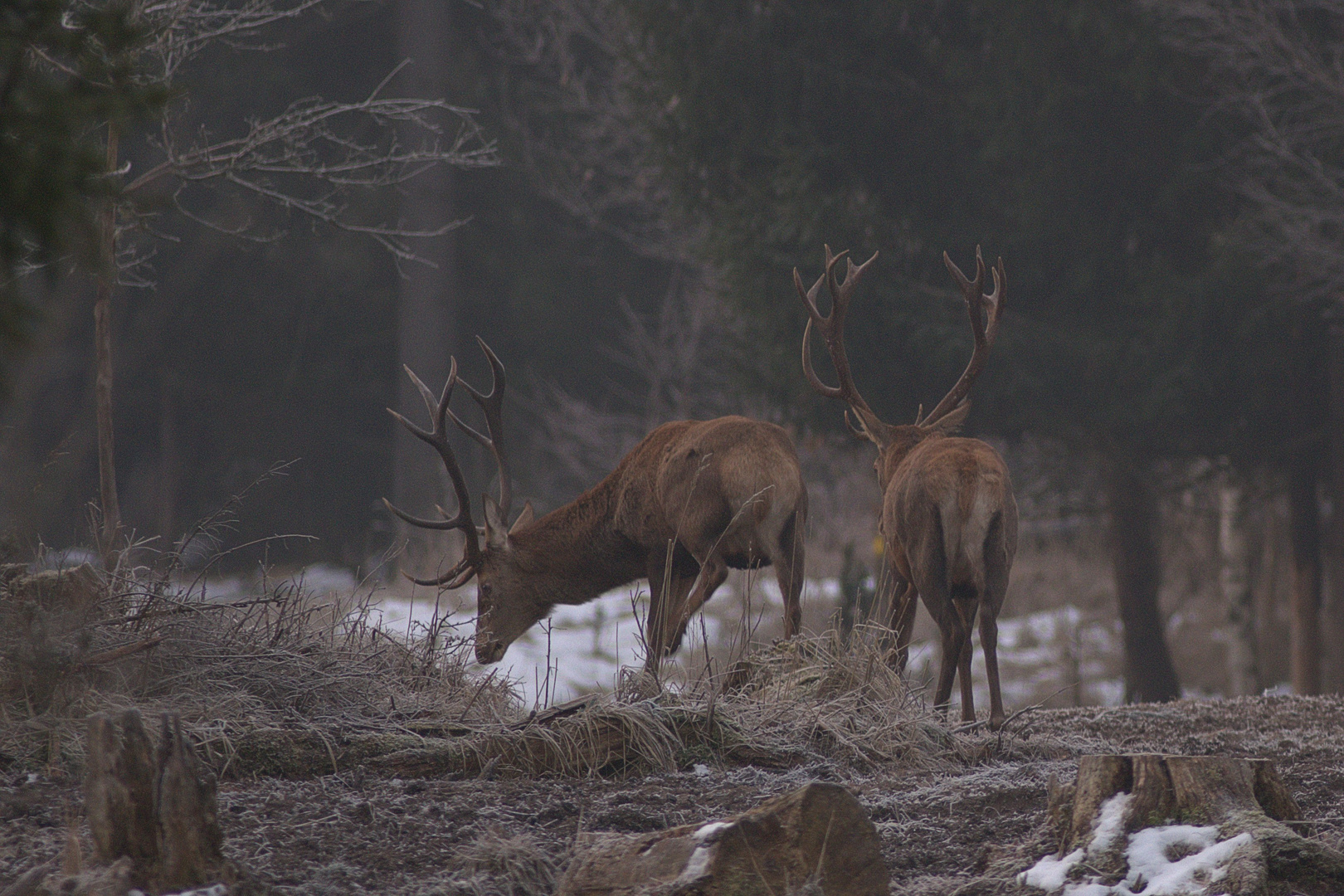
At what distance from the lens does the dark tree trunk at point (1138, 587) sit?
15.0 meters

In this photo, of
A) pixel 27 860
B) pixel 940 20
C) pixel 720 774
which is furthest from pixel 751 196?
pixel 27 860

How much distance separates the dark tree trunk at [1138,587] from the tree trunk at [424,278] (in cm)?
1191

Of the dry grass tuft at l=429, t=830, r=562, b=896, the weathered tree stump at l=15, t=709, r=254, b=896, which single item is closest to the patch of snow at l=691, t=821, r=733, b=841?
the dry grass tuft at l=429, t=830, r=562, b=896

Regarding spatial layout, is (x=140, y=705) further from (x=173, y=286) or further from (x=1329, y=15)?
(x=1329, y=15)

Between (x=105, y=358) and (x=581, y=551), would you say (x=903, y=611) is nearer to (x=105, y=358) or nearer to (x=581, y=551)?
(x=581, y=551)

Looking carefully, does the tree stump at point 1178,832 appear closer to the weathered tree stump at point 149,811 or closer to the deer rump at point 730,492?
the weathered tree stump at point 149,811

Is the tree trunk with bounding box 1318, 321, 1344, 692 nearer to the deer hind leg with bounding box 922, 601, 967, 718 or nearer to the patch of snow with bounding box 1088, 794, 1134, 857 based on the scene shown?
the deer hind leg with bounding box 922, 601, 967, 718

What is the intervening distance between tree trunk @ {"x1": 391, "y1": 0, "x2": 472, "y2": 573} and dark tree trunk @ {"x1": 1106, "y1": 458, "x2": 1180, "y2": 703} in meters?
11.9

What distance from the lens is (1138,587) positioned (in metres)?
15.1

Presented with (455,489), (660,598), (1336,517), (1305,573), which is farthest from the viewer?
(1305,573)

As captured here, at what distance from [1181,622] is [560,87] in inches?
490

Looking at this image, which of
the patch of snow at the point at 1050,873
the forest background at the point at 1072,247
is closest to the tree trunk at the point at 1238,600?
the forest background at the point at 1072,247

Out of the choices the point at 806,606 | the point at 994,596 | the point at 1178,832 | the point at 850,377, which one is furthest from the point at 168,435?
the point at 1178,832

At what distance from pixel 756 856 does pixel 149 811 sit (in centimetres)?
140
